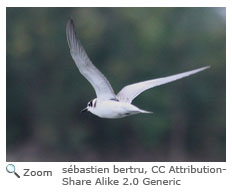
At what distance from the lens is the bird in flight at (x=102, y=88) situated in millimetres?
3781

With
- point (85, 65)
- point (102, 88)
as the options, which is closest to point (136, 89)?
point (102, 88)

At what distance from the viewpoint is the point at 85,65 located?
3859mm

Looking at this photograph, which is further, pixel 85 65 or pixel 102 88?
pixel 102 88

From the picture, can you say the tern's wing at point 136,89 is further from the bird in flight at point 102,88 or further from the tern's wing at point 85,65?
the tern's wing at point 85,65

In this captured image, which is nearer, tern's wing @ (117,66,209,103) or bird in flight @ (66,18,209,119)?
bird in flight @ (66,18,209,119)

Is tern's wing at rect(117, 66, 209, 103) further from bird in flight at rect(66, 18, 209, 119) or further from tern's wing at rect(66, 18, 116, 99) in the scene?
tern's wing at rect(66, 18, 116, 99)

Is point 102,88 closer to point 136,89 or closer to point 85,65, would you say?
point 85,65

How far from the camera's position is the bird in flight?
3781mm

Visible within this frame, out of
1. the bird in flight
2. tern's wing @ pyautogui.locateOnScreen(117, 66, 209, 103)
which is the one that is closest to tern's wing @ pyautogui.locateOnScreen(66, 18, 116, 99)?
the bird in flight

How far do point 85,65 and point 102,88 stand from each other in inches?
7.9

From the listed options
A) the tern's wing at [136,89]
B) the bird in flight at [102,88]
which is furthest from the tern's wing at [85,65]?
the tern's wing at [136,89]

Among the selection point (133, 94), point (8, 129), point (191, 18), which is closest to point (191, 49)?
point (191, 18)

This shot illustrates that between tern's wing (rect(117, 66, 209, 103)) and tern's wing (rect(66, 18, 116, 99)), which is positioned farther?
tern's wing (rect(117, 66, 209, 103))

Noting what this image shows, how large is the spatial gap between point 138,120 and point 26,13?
7.56 feet
